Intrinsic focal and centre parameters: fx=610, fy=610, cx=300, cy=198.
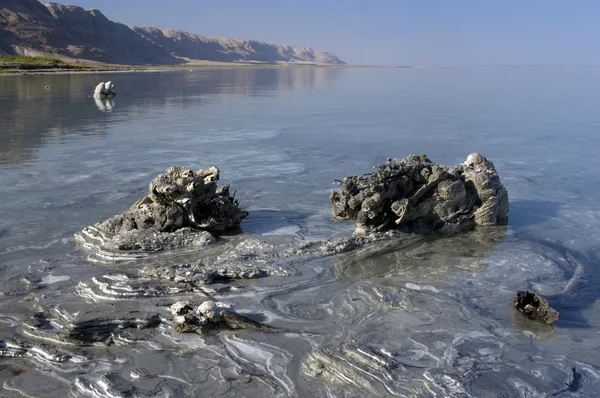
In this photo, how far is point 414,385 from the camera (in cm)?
509

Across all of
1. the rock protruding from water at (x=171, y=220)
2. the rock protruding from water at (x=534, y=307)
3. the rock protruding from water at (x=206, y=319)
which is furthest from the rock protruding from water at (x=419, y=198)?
the rock protruding from water at (x=206, y=319)

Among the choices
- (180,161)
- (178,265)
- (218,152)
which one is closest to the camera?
(178,265)

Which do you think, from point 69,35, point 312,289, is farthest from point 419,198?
point 69,35

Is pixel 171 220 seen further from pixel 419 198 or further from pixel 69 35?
pixel 69 35

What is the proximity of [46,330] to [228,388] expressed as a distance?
205cm

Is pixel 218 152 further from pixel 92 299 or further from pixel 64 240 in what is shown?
pixel 92 299

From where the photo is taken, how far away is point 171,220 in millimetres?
9031

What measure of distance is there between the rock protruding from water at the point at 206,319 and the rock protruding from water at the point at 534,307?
2.72 meters

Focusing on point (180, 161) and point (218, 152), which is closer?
point (180, 161)

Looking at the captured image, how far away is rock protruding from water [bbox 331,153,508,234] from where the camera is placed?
30.7 ft

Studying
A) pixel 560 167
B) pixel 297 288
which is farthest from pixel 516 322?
pixel 560 167

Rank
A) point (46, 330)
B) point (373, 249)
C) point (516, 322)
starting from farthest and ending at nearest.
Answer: point (373, 249) < point (516, 322) < point (46, 330)

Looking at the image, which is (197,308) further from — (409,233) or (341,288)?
(409,233)

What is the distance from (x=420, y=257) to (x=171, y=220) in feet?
12.0
